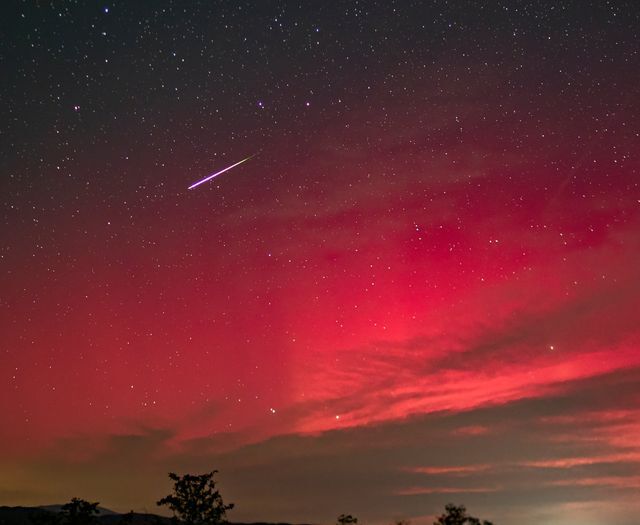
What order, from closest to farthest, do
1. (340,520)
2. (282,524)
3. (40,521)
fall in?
(40,521) < (340,520) < (282,524)

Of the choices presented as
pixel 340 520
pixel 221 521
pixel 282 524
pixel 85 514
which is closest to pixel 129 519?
pixel 85 514

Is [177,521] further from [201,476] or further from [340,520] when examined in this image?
[340,520]

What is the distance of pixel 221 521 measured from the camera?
136 ft

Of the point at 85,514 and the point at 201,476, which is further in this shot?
the point at 201,476

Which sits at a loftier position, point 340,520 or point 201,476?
point 201,476

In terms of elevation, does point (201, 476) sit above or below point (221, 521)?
above

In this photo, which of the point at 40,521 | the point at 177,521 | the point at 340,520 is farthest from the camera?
the point at 340,520

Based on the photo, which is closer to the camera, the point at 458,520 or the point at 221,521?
the point at 458,520

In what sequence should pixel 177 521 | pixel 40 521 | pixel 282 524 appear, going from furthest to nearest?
pixel 282 524 < pixel 177 521 < pixel 40 521

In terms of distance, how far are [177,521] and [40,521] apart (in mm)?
7403

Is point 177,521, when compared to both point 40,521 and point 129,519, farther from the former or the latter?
point 40,521

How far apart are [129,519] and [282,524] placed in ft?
112

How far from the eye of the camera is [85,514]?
37688 millimetres

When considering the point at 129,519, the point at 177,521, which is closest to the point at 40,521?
the point at 129,519
